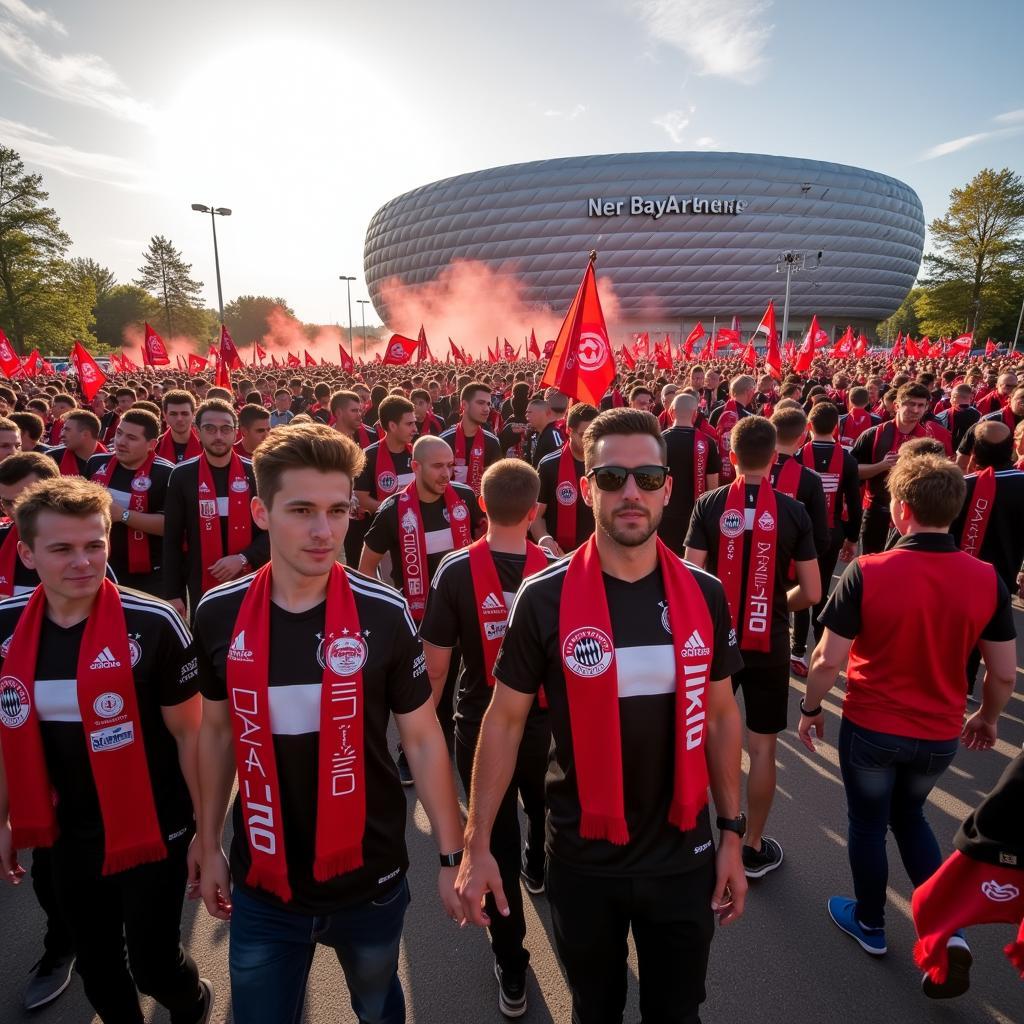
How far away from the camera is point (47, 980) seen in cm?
277

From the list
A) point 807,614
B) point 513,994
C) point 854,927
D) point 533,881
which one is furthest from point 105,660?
point 807,614

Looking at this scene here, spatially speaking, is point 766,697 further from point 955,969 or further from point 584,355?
point 584,355

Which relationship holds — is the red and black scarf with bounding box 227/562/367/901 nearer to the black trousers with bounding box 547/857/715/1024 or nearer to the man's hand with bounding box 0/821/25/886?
the black trousers with bounding box 547/857/715/1024

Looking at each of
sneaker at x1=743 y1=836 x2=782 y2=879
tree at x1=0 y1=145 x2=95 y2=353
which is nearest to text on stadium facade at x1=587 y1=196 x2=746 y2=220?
tree at x1=0 y1=145 x2=95 y2=353

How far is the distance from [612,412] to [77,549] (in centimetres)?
188

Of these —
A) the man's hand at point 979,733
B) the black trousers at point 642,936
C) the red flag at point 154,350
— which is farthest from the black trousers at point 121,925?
the red flag at point 154,350

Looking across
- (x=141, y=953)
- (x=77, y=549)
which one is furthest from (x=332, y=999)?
(x=77, y=549)

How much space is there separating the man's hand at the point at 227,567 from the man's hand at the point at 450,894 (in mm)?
3116

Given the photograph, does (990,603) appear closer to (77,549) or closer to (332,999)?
(332,999)

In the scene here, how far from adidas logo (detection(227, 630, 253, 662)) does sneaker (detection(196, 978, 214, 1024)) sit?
163 cm

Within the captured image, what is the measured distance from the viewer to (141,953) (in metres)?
2.20

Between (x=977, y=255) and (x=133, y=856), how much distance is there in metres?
64.0

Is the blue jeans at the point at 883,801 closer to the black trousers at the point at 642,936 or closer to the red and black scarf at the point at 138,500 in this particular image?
the black trousers at the point at 642,936

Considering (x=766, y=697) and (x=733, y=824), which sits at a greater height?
(x=733, y=824)
